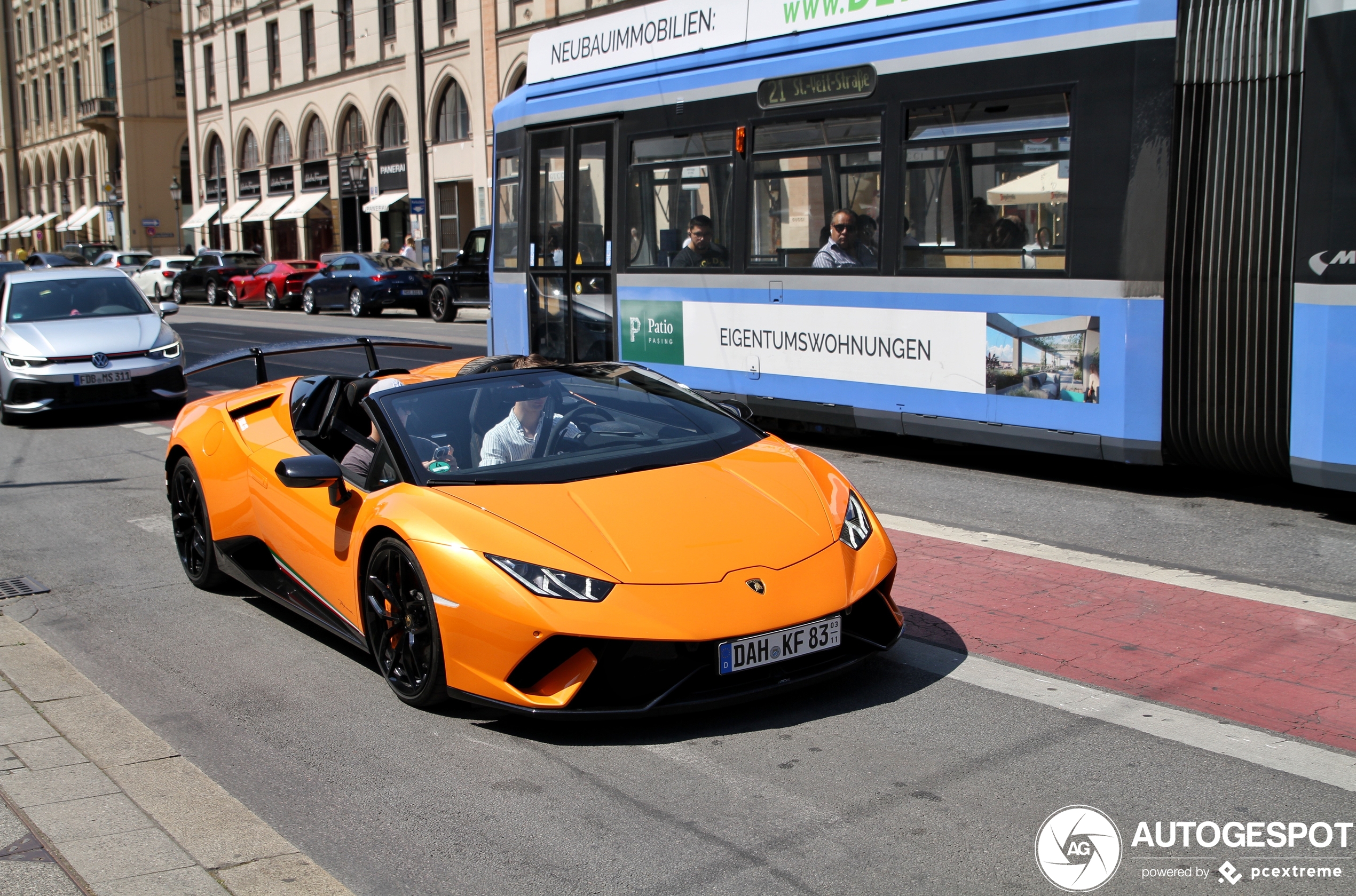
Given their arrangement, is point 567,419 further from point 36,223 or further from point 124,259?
point 36,223

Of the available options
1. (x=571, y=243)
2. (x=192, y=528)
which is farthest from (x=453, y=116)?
(x=192, y=528)

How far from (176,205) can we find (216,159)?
5.41 metres

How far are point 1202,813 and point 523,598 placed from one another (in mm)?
2183

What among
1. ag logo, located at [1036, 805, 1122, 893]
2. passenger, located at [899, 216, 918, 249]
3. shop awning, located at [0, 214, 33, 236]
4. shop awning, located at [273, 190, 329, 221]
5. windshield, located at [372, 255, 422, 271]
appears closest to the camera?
ag logo, located at [1036, 805, 1122, 893]

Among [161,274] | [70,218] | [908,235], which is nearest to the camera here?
[908,235]

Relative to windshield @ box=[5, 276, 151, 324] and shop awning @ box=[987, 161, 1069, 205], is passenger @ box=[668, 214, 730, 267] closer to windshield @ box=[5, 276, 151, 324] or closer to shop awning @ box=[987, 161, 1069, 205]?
shop awning @ box=[987, 161, 1069, 205]

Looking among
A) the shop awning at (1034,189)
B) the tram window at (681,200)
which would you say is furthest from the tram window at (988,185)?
the tram window at (681,200)

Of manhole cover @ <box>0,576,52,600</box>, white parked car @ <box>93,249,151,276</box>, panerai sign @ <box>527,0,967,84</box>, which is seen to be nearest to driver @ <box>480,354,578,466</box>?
manhole cover @ <box>0,576,52,600</box>

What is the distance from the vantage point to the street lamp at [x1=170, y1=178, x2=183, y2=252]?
210 ft

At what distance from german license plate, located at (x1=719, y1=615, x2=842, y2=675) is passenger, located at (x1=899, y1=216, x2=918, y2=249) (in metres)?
5.34

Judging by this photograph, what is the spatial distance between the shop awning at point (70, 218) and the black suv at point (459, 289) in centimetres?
6075

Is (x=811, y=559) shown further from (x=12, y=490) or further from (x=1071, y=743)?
(x=12, y=490)

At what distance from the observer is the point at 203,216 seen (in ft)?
213

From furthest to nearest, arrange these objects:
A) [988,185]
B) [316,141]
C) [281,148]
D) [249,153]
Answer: [249,153] → [281,148] → [316,141] → [988,185]
